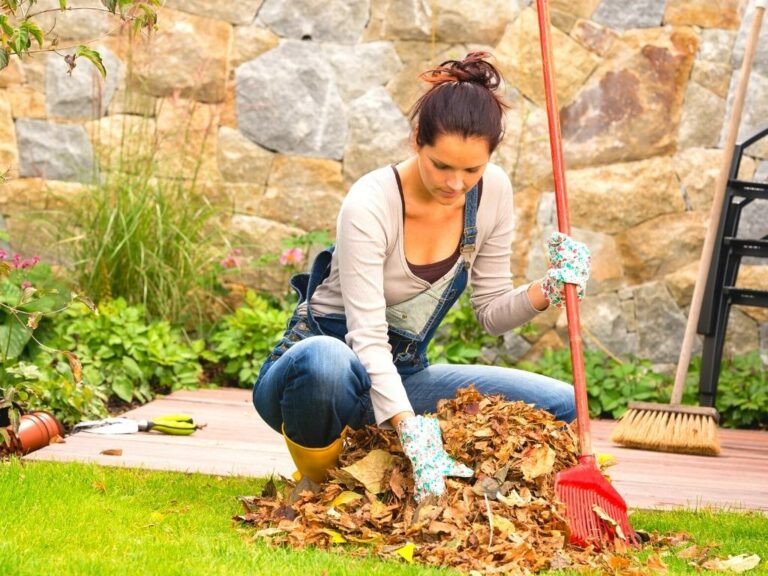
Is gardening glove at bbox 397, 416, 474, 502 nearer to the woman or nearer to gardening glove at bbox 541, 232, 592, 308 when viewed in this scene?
the woman

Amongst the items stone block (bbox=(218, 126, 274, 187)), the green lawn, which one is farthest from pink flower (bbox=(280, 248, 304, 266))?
the green lawn

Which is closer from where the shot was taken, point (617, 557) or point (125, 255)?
point (617, 557)

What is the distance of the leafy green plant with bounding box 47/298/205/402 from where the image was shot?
455 centimetres

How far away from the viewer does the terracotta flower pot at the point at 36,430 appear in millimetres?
3385

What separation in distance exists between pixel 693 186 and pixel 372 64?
163 cm

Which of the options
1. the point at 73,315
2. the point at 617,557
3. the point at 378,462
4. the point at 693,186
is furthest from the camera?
the point at 693,186

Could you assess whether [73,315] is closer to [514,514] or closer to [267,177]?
[267,177]

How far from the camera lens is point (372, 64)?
17.9 feet

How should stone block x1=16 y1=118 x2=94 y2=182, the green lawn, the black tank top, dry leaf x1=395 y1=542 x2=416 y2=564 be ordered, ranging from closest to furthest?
the green lawn → dry leaf x1=395 y1=542 x2=416 y2=564 → the black tank top → stone block x1=16 y1=118 x2=94 y2=182

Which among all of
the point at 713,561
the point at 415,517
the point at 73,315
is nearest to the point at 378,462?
the point at 415,517

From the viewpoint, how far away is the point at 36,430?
3.45 metres

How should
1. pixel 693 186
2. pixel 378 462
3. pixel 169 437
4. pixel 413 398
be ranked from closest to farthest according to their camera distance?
pixel 378 462 < pixel 413 398 < pixel 169 437 < pixel 693 186

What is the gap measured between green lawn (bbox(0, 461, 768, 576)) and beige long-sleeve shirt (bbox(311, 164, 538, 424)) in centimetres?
46

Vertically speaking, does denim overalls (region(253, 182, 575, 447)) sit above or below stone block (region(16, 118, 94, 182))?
below
